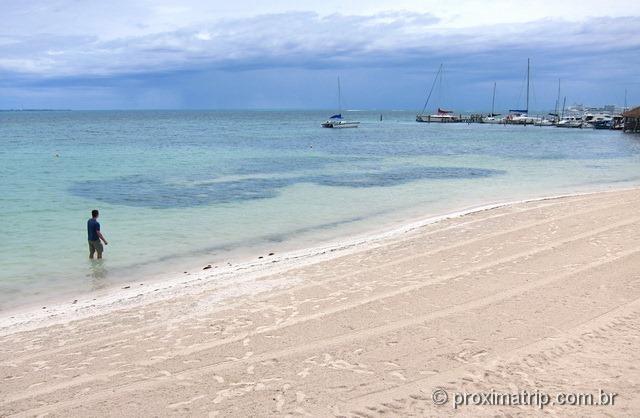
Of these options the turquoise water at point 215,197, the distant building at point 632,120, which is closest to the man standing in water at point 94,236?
the turquoise water at point 215,197

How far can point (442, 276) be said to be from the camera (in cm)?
1030

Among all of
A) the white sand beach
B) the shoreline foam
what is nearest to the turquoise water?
the shoreline foam

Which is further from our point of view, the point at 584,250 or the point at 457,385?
the point at 584,250

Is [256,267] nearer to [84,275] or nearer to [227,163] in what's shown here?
[84,275]

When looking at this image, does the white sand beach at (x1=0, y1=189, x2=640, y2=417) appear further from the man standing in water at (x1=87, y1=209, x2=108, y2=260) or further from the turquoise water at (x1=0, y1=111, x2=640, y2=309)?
the man standing in water at (x1=87, y1=209, x2=108, y2=260)

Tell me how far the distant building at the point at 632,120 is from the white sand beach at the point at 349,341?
72502 millimetres

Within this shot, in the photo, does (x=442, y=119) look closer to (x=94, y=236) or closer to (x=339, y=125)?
(x=339, y=125)

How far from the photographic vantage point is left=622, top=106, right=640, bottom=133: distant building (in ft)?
241

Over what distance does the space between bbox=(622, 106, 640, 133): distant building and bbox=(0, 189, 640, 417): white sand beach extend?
7250cm

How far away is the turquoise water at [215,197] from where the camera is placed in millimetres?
13430

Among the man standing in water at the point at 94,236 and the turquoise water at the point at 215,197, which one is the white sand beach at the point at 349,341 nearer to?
the turquoise water at the point at 215,197

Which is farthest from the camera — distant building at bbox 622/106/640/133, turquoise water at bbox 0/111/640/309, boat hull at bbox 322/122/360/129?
boat hull at bbox 322/122/360/129

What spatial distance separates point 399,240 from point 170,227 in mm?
7390

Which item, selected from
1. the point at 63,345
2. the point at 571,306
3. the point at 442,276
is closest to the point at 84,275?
the point at 63,345
